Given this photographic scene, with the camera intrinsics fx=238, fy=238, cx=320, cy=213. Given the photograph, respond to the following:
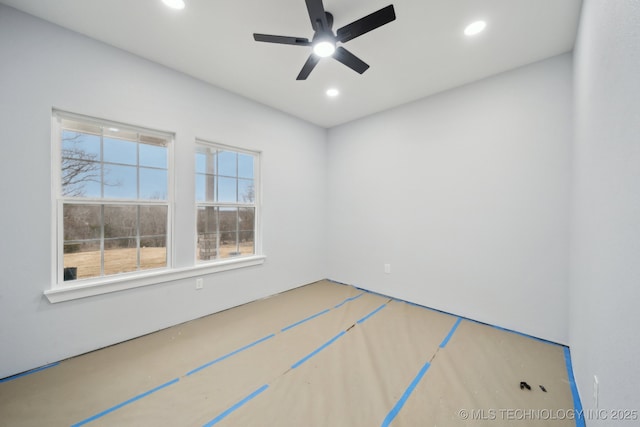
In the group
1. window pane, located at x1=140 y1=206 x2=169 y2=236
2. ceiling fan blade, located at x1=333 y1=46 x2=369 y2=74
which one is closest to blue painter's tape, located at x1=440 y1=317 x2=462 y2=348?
ceiling fan blade, located at x1=333 y1=46 x2=369 y2=74

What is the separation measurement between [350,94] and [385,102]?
599mm

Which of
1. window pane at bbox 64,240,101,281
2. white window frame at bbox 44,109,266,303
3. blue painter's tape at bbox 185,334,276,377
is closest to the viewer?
blue painter's tape at bbox 185,334,276,377

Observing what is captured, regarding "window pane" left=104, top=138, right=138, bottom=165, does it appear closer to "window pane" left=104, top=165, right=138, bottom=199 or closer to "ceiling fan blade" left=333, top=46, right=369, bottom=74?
"window pane" left=104, top=165, right=138, bottom=199

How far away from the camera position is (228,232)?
342 centimetres

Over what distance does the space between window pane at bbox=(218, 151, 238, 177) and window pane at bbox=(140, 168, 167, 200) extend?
71 cm

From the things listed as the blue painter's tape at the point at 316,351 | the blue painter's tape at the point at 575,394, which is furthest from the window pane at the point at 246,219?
the blue painter's tape at the point at 575,394

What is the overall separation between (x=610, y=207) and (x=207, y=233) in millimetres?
3559

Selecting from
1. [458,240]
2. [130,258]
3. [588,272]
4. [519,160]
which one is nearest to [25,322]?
[130,258]

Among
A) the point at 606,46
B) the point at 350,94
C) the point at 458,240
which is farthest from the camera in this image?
the point at 350,94

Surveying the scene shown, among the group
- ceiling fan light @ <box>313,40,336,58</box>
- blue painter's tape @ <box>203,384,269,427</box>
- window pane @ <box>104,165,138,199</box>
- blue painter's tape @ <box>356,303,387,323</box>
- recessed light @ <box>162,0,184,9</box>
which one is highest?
recessed light @ <box>162,0,184,9</box>

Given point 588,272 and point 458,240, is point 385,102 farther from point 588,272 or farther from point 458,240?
point 588,272

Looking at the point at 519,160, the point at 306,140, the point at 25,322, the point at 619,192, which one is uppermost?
the point at 306,140

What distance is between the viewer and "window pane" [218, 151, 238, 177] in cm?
332

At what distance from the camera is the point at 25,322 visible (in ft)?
6.44
